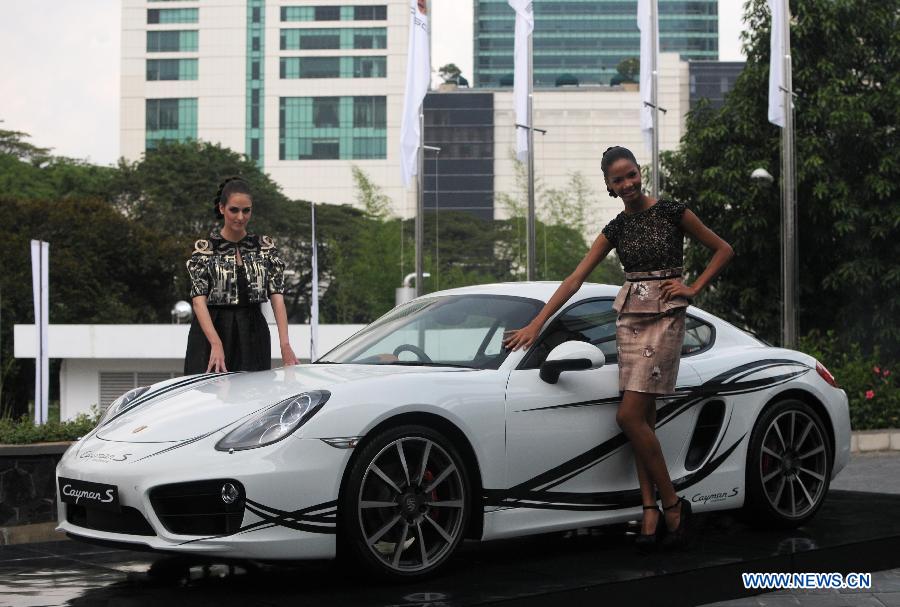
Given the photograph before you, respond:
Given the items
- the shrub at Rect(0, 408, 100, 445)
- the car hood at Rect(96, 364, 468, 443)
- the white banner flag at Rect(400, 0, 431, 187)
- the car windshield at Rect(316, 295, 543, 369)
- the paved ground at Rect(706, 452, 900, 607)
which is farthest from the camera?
the white banner flag at Rect(400, 0, 431, 187)

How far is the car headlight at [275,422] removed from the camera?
5039mm

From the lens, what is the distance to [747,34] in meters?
27.2

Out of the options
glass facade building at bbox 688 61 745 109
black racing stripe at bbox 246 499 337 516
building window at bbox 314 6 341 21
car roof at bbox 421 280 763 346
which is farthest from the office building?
black racing stripe at bbox 246 499 337 516

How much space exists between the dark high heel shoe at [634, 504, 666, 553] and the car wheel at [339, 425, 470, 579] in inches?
37.1

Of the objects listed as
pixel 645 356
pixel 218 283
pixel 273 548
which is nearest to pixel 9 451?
pixel 218 283

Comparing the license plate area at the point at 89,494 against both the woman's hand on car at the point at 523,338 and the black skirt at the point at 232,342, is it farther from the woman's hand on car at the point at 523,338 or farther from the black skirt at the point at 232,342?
the woman's hand on car at the point at 523,338

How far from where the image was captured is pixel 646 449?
5855mm

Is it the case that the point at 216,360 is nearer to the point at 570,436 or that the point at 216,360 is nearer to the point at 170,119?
the point at 570,436

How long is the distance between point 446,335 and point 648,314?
3.08 ft

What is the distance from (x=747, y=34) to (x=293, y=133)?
102996mm

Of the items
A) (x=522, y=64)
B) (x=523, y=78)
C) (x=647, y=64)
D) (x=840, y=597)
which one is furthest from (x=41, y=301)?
(x=840, y=597)

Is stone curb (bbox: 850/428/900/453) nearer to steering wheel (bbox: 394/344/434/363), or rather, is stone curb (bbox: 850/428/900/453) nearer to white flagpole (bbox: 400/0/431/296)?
steering wheel (bbox: 394/344/434/363)

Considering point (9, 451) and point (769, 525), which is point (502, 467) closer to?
point (769, 525)

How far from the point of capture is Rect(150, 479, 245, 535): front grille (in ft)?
16.1
